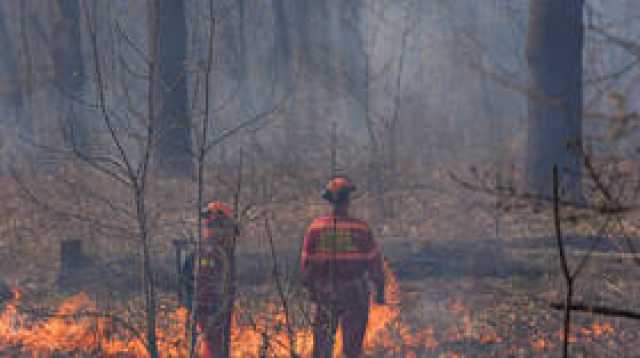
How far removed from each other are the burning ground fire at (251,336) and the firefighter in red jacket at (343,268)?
48 cm

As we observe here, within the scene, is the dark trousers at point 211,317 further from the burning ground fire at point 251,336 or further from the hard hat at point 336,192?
the hard hat at point 336,192

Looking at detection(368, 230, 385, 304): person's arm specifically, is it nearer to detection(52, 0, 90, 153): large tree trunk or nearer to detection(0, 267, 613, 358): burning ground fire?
detection(0, 267, 613, 358): burning ground fire

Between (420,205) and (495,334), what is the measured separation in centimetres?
628

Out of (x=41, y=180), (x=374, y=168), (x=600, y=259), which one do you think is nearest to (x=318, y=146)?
(x=374, y=168)

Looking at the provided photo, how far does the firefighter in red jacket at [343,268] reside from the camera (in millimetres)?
7035

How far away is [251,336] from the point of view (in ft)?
26.8

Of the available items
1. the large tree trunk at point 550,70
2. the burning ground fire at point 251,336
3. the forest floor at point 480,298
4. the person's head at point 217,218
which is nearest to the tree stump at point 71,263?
the forest floor at point 480,298

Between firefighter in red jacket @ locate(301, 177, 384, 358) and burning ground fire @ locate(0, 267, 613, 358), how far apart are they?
484mm

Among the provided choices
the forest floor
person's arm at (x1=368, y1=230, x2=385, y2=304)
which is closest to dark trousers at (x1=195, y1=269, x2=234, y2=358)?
the forest floor

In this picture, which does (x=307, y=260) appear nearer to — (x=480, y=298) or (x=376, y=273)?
(x=376, y=273)

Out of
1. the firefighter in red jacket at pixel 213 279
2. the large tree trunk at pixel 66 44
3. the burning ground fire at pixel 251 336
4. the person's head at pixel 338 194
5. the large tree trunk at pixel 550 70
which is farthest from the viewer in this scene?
the large tree trunk at pixel 66 44

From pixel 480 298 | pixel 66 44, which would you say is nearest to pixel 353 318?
pixel 480 298

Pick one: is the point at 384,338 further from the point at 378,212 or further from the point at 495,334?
the point at 378,212

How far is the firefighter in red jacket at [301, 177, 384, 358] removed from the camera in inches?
277
